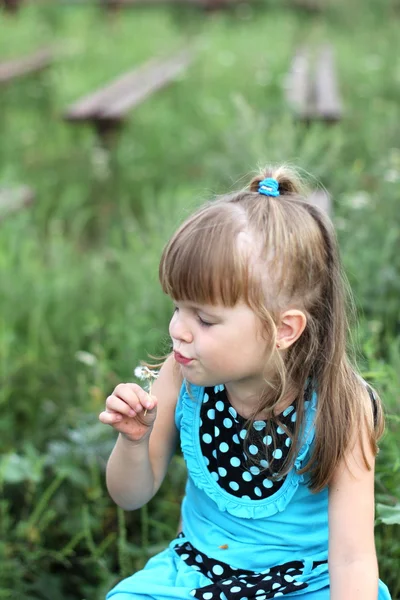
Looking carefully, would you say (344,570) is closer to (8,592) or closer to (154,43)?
(8,592)

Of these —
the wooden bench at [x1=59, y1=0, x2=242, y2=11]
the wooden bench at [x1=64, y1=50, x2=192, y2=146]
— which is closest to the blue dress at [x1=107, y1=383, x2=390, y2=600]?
the wooden bench at [x1=64, y1=50, x2=192, y2=146]

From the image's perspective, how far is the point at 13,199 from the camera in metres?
3.62

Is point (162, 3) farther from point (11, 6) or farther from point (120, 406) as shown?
point (120, 406)

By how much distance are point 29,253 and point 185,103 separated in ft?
8.83

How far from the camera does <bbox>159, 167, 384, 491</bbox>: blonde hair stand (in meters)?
1.41

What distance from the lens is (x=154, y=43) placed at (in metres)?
7.70

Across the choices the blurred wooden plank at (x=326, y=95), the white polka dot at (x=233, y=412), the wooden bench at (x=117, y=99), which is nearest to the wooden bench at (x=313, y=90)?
the blurred wooden plank at (x=326, y=95)

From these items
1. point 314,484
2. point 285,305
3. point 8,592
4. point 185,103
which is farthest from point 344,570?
point 185,103

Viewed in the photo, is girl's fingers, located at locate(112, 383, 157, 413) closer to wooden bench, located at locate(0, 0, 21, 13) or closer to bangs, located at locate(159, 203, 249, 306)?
bangs, located at locate(159, 203, 249, 306)

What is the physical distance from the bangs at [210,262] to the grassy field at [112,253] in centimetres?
35

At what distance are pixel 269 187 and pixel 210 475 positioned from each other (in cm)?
55

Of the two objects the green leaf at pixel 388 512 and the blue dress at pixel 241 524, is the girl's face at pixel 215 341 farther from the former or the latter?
the green leaf at pixel 388 512

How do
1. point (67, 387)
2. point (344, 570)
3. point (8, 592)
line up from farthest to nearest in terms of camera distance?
1. point (67, 387)
2. point (8, 592)
3. point (344, 570)

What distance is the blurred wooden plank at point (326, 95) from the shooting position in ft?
13.4
